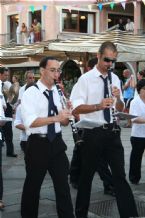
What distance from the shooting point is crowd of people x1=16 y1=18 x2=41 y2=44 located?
110 ft

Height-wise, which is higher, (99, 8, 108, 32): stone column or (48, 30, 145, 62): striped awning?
(99, 8, 108, 32): stone column

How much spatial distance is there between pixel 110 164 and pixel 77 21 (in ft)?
97.2

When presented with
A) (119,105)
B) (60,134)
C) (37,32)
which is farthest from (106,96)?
(37,32)

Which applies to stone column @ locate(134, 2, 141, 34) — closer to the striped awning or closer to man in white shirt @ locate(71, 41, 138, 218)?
the striped awning

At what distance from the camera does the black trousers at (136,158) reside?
754 centimetres

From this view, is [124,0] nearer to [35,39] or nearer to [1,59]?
[35,39]

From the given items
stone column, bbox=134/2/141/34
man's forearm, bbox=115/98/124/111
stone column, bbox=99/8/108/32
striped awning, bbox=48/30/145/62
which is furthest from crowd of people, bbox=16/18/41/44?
man's forearm, bbox=115/98/124/111

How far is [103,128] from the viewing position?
17.7 ft

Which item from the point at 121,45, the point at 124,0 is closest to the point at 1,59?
the point at 121,45

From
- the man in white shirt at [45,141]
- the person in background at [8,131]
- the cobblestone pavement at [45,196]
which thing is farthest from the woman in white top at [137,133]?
the person in background at [8,131]

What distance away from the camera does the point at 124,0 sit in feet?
103

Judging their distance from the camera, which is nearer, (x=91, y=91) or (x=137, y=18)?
(x=91, y=91)

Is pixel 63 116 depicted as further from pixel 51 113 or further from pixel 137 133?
pixel 137 133

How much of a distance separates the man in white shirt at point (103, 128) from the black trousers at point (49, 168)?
0.42 metres
